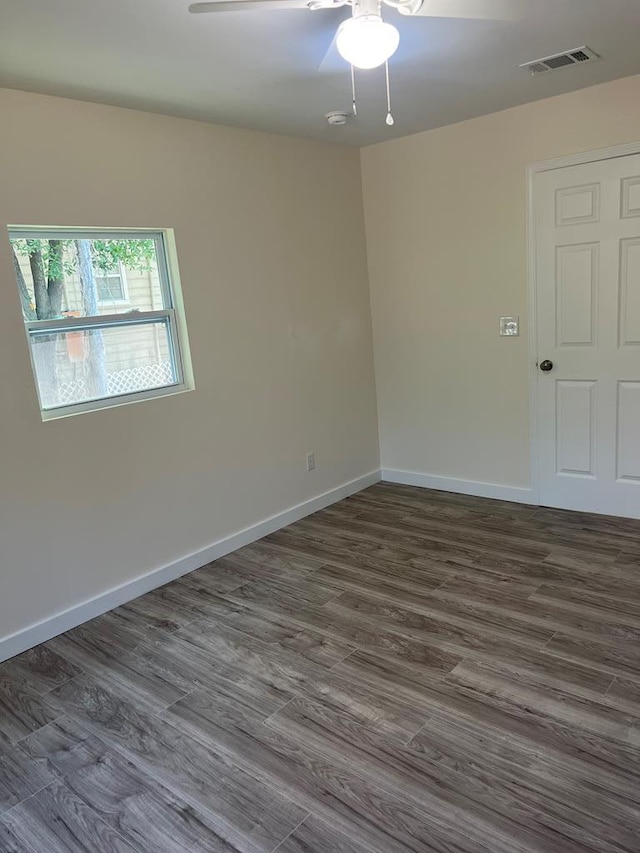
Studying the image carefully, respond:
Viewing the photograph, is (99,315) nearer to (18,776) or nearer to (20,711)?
(20,711)

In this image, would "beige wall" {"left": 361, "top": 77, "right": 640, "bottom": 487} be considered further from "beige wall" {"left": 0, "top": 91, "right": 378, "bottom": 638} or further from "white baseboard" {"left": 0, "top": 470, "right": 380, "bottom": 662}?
"white baseboard" {"left": 0, "top": 470, "right": 380, "bottom": 662}

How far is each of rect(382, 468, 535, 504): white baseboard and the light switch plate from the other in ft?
3.48

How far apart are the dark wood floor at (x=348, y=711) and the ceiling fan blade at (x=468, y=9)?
2456 millimetres

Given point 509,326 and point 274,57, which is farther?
point 509,326

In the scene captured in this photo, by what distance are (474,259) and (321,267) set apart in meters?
1.04

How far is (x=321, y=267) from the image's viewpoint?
424 centimetres

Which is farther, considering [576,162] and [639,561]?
[576,162]

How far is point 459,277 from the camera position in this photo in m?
4.17

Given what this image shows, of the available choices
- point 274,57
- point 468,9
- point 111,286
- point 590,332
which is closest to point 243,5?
point 274,57

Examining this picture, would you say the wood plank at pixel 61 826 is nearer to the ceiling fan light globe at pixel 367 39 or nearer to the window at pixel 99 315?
the window at pixel 99 315

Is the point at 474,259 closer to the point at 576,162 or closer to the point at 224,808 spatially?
the point at 576,162

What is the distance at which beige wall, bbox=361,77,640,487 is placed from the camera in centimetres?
372

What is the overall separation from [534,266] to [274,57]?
6.82 ft

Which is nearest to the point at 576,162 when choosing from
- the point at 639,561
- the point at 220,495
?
the point at 639,561
